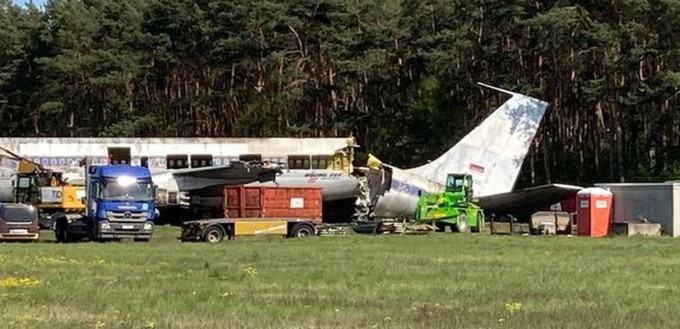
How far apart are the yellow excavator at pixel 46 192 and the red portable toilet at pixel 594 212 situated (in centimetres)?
1969

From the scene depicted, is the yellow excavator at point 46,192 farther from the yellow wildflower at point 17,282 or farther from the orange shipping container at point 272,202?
the yellow wildflower at point 17,282

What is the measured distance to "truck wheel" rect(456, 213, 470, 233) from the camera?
4272 centimetres

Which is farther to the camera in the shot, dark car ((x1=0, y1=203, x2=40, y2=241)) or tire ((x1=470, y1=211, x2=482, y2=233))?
tire ((x1=470, y1=211, x2=482, y2=233))

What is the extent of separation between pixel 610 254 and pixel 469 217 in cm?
1582

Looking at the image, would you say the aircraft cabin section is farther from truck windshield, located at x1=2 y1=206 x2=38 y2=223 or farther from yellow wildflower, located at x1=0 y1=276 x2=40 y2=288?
yellow wildflower, located at x1=0 y1=276 x2=40 y2=288

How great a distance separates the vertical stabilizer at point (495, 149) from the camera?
5009cm

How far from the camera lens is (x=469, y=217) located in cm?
4322

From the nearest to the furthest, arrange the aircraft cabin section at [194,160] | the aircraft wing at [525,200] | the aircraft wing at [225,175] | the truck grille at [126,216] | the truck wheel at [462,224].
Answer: the truck grille at [126,216] → the truck wheel at [462,224] → the aircraft wing at [525,200] → the aircraft wing at [225,175] → the aircraft cabin section at [194,160]

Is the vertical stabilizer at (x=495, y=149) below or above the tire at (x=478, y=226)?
above

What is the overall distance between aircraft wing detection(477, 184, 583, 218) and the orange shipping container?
24.4 ft

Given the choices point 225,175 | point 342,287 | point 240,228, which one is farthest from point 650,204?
point 342,287

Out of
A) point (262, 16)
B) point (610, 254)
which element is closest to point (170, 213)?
point (262, 16)

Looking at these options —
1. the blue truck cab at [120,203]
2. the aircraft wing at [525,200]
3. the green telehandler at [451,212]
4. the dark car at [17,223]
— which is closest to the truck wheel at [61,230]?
the dark car at [17,223]

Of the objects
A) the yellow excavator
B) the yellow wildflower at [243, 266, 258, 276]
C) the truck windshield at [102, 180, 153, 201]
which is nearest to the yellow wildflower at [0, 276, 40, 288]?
the yellow wildflower at [243, 266, 258, 276]
